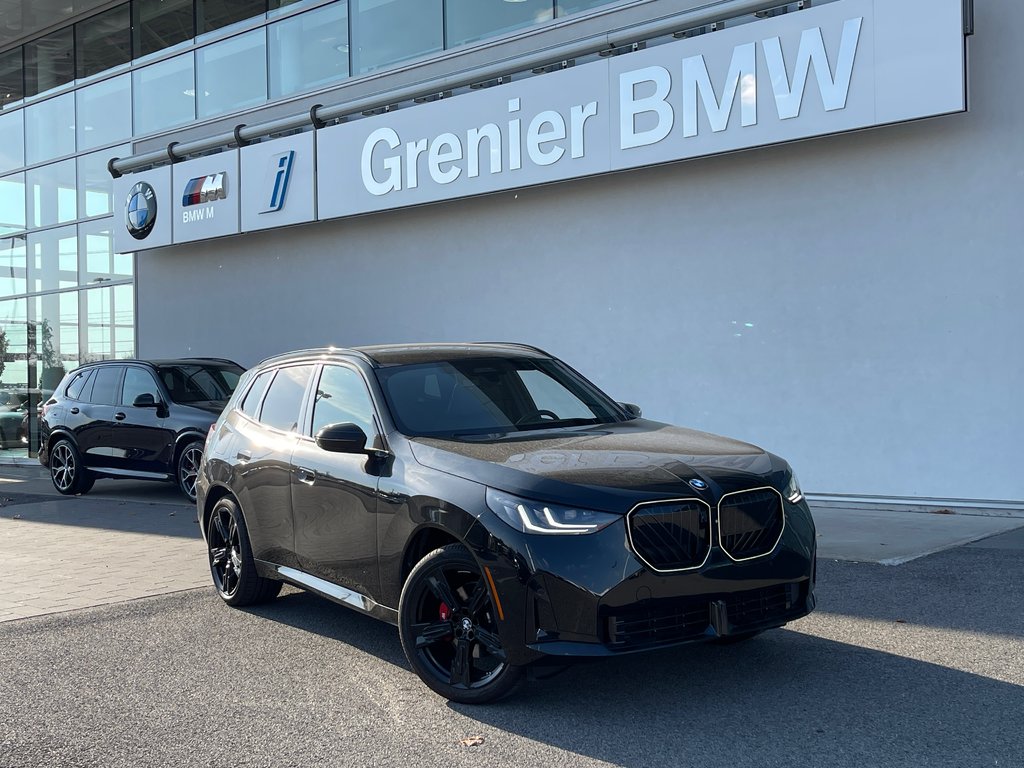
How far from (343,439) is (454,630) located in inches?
46.1

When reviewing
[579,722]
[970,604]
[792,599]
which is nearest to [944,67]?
[970,604]

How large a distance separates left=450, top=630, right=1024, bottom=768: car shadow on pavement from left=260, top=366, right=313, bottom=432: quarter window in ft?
7.93

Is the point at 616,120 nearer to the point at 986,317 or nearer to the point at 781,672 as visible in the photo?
the point at 986,317

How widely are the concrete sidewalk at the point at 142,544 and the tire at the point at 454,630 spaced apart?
11.3 feet

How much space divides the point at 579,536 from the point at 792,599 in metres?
1.15

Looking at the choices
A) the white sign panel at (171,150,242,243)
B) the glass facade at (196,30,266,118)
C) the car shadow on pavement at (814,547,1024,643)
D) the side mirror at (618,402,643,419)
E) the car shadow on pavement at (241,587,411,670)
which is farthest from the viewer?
the glass facade at (196,30,266,118)

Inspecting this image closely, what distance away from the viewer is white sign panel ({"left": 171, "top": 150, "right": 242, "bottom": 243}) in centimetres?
1688

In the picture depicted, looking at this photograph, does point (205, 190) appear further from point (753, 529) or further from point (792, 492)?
point (753, 529)

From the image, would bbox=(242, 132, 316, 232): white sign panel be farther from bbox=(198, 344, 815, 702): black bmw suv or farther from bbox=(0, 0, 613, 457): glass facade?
bbox=(198, 344, 815, 702): black bmw suv

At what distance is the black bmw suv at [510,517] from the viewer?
4527 millimetres

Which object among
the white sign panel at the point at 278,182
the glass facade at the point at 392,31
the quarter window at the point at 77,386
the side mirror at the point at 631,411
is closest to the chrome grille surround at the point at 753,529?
the side mirror at the point at 631,411

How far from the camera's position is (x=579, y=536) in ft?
14.9

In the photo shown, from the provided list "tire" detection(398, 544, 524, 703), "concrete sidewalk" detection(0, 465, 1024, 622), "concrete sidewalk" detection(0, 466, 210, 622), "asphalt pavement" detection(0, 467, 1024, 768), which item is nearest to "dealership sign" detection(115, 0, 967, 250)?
"concrete sidewalk" detection(0, 465, 1024, 622)

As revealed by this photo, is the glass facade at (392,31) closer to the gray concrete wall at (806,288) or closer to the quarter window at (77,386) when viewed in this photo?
the gray concrete wall at (806,288)
